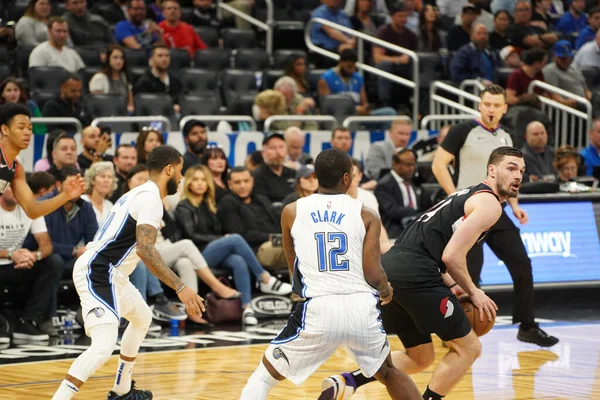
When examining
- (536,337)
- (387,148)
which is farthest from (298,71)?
(536,337)

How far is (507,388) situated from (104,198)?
16.3 feet

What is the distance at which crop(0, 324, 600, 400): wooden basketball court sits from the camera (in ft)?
24.7

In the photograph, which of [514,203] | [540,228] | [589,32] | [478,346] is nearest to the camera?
[478,346]

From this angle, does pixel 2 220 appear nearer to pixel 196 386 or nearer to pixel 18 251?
pixel 18 251

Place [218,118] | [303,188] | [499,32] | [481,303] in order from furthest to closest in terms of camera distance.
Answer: [499,32] < [218,118] < [303,188] < [481,303]

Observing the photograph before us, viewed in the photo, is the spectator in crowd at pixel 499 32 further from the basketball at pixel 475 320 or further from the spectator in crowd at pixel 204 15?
the basketball at pixel 475 320

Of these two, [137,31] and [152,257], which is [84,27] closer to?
[137,31]

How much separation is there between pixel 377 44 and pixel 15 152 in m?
9.19

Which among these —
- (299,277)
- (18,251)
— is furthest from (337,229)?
(18,251)

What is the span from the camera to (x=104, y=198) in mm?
11188

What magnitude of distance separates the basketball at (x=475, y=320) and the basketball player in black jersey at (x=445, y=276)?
0.13 m

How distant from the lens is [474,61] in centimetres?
1641

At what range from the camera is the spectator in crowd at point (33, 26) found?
1452 centimetres

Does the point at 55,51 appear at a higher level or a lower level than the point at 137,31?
lower
